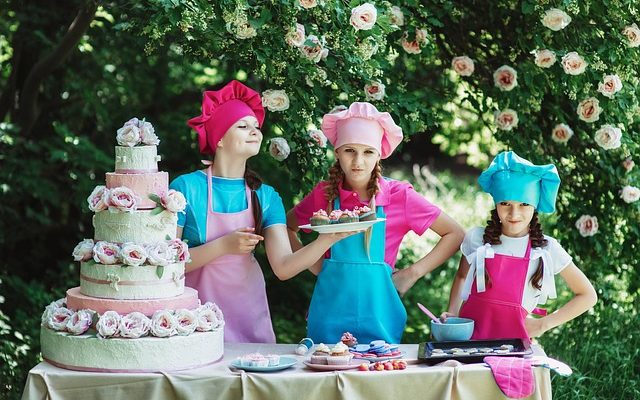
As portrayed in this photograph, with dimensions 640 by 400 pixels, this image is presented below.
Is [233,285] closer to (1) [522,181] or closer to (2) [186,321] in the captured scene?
(2) [186,321]

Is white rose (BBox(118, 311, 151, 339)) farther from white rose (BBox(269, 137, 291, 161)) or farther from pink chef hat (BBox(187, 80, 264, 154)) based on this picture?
white rose (BBox(269, 137, 291, 161))

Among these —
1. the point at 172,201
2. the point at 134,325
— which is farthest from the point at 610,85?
the point at 134,325

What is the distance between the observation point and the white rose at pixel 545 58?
541 cm

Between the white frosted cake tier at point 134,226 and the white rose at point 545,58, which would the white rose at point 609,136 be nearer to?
the white rose at point 545,58

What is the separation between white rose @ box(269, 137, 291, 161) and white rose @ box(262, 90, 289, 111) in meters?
0.29

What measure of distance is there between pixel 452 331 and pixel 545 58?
190 centimetres

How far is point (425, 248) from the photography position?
9.26m

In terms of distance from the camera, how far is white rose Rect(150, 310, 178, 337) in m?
3.99

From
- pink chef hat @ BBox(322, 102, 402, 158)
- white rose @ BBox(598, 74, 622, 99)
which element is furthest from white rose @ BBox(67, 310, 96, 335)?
white rose @ BBox(598, 74, 622, 99)

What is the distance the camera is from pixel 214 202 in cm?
473

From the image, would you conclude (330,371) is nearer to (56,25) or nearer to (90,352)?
(90,352)

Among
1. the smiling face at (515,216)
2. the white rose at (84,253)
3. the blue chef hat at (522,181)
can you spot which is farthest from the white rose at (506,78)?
the white rose at (84,253)

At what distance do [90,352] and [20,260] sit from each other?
4.54 meters

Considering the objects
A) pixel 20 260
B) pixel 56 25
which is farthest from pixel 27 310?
pixel 56 25
